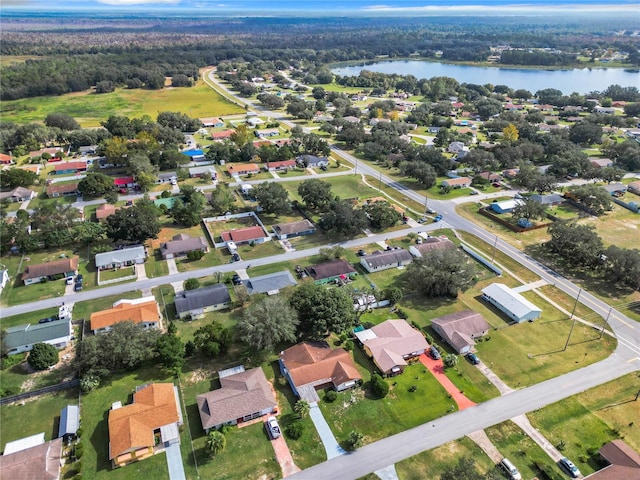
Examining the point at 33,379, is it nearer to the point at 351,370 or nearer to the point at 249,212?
the point at 351,370

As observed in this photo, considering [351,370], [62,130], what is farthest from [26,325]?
[62,130]

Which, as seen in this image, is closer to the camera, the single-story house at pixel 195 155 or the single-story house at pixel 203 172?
the single-story house at pixel 203 172

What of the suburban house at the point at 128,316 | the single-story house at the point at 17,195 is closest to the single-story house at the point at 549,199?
the suburban house at the point at 128,316

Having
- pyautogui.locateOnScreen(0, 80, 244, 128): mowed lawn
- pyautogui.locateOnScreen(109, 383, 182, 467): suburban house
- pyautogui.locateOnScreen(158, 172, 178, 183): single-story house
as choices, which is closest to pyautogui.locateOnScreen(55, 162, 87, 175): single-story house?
pyautogui.locateOnScreen(158, 172, 178, 183): single-story house

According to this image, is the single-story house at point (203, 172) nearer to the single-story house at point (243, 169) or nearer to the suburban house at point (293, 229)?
the single-story house at point (243, 169)

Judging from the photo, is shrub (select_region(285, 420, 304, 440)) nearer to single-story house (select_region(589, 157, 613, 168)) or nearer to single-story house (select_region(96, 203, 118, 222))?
single-story house (select_region(96, 203, 118, 222))
